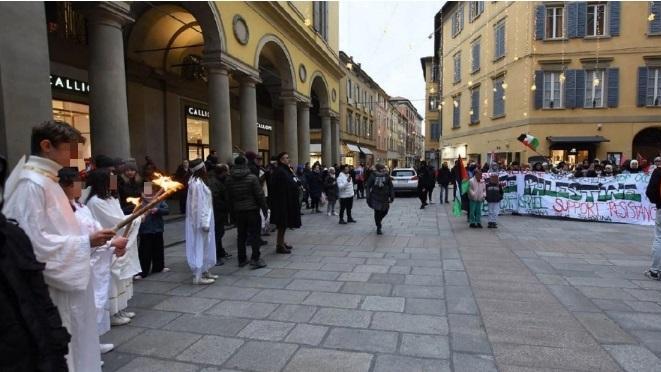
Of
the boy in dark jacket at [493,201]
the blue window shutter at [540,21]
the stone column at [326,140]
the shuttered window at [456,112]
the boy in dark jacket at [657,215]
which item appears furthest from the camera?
the shuttered window at [456,112]

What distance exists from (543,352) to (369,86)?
44.9 metres

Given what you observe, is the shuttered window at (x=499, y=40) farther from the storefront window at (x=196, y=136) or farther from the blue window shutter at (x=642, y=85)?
the storefront window at (x=196, y=136)

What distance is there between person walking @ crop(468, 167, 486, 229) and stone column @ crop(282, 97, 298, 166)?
9584mm

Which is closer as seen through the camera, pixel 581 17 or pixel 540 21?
pixel 581 17

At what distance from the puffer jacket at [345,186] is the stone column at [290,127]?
7.03 m

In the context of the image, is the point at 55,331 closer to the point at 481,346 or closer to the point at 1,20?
the point at 481,346

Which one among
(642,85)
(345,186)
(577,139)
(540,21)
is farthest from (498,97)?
(345,186)

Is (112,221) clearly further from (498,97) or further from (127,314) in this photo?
(498,97)

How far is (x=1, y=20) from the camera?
17.7ft

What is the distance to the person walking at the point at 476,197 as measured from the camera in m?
10.2

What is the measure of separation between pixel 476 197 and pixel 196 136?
12298mm

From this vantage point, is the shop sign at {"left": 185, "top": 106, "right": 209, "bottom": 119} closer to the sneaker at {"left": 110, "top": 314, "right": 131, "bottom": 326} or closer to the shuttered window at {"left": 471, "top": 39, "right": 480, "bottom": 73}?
the sneaker at {"left": 110, "top": 314, "right": 131, "bottom": 326}

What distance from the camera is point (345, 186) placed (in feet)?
37.4

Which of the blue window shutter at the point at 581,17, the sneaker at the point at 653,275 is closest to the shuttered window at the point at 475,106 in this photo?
the blue window shutter at the point at 581,17
